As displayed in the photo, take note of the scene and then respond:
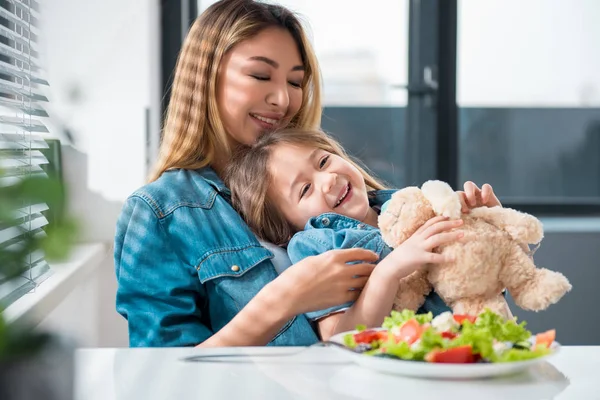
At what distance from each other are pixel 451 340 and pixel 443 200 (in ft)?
1.22

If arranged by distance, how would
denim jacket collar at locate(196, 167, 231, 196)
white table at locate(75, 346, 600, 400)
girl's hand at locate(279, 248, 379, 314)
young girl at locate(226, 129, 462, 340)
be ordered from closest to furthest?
1. white table at locate(75, 346, 600, 400)
2. girl's hand at locate(279, 248, 379, 314)
3. young girl at locate(226, 129, 462, 340)
4. denim jacket collar at locate(196, 167, 231, 196)

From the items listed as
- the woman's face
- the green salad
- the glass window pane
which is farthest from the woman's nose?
the glass window pane

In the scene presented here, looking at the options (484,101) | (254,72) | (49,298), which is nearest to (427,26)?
(484,101)

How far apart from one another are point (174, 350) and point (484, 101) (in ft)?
9.22

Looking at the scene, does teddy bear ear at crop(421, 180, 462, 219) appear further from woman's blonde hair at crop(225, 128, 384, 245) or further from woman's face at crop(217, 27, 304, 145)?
woman's face at crop(217, 27, 304, 145)

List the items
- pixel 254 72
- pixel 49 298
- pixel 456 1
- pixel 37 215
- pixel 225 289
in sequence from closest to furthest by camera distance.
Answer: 1. pixel 37 215
2. pixel 49 298
3. pixel 225 289
4. pixel 254 72
5. pixel 456 1

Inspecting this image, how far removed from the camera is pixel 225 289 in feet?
4.73

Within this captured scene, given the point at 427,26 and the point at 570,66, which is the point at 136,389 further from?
the point at 570,66

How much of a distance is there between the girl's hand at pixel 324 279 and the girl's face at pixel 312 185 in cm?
23

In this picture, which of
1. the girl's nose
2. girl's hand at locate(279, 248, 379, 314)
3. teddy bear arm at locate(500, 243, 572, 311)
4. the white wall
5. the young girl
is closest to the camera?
teddy bear arm at locate(500, 243, 572, 311)

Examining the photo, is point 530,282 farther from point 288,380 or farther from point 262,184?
point 262,184

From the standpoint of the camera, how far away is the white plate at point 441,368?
78 centimetres

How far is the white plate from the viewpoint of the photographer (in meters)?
0.78

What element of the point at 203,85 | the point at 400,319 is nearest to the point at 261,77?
the point at 203,85
